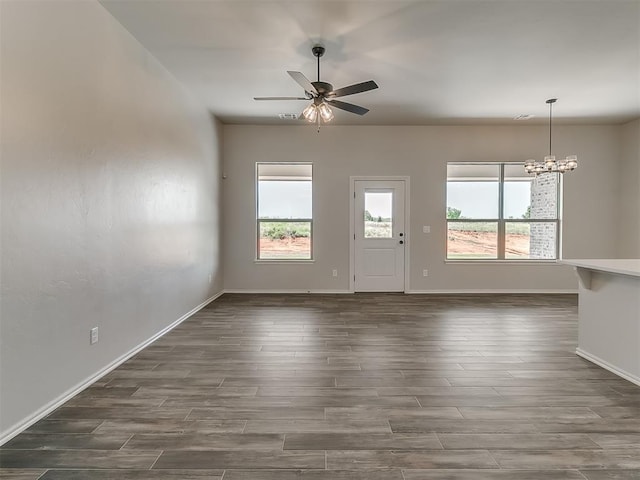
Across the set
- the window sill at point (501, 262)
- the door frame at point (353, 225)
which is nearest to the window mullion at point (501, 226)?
the window sill at point (501, 262)

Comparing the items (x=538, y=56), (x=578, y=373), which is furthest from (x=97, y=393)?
(x=538, y=56)

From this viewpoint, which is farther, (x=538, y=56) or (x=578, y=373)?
(x=538, y=56)

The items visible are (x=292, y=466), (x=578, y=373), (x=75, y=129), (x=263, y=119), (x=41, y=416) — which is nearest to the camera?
(x=292, y=466)

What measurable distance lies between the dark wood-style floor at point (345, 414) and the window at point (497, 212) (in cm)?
257

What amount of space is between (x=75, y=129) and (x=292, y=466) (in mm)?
2650

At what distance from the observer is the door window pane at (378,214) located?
607 centimetres

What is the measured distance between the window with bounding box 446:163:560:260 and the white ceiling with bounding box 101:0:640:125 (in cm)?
138

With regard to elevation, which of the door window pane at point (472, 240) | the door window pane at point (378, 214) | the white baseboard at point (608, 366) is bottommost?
the white baseboard at point (608, 366)

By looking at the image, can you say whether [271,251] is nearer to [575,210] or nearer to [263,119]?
[263,119]

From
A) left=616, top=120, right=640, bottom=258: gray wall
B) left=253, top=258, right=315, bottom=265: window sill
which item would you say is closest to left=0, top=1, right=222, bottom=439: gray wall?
left=253, top=258, right=315, bottom=265: window sill

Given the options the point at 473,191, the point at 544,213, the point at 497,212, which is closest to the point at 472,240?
the point at 497,212

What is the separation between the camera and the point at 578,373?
2711mm

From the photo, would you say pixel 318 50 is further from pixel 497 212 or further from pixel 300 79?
pixel 497 212

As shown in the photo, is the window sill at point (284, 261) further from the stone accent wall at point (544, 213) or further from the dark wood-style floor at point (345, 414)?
the stone accent wall at point (544, 213)
